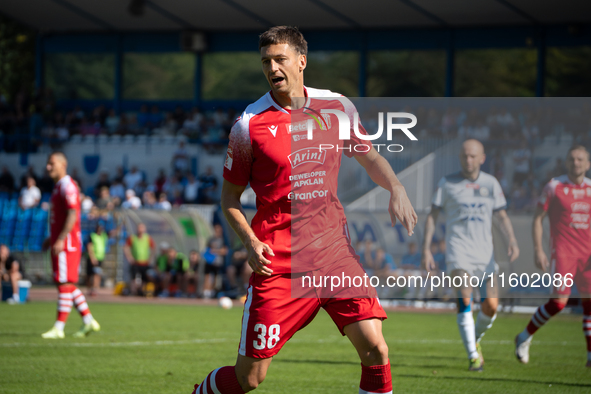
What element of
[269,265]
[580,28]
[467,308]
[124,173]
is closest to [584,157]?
[467,308]

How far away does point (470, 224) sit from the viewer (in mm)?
8008

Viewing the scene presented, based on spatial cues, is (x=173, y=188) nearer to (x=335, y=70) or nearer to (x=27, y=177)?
(x=27, y=177)

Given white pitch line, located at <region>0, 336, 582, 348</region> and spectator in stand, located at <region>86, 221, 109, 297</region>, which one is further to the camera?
spectator in stand, located at <region>86, 221, 109, 297</region>

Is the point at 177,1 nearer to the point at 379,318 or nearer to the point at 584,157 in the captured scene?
the point at 584,157

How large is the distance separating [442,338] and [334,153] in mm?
7545

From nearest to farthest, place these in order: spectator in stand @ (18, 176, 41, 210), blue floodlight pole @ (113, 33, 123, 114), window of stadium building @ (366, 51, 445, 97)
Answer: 1. spectator in stand @ (18, 176, 41, 210)
2. window of stadium building @ (366, 51, 445, 97)
3. blue floodlight pole @ (113, 33, 123, 114)

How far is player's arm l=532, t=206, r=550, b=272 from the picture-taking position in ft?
25.3

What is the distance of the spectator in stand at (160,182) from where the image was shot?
2508 cm

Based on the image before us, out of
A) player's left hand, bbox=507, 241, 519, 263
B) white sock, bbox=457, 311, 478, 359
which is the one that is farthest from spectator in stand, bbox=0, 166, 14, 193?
player's left hand, bbox=507, 241, 519, 263

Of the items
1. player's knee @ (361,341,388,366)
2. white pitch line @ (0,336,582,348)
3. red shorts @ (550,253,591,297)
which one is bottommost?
white pitch line @ (0,336,582,348)

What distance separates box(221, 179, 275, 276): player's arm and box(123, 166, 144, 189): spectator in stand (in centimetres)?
2125

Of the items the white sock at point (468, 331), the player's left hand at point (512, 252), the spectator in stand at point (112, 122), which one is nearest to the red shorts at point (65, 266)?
the white sock at point (468, 331)

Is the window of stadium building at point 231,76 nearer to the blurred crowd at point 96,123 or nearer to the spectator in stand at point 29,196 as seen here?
the blurred crowd at point 96,123

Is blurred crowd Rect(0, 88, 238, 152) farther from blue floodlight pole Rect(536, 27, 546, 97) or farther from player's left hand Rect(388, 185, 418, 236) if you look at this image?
player's left hand Rect(388, 185, 418, 236)
